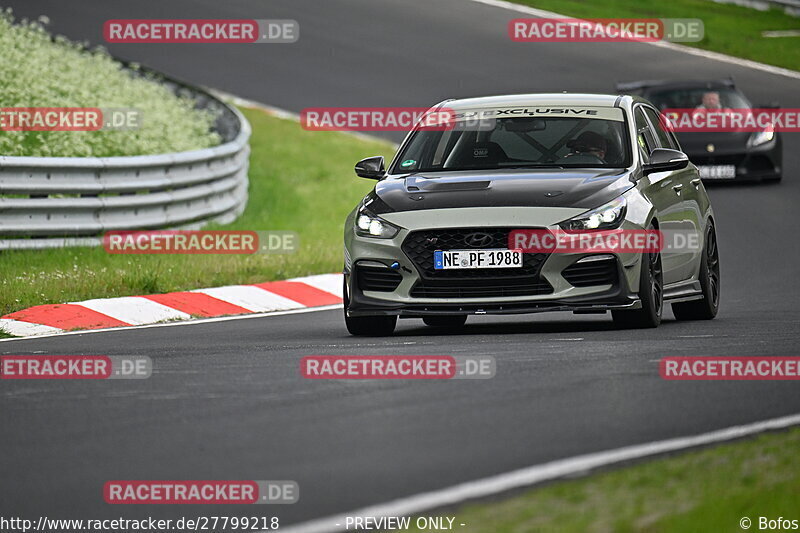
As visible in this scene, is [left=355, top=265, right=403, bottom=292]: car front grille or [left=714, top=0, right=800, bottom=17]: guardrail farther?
[left=714, top=0, right=800, bottom=17]: guardrail

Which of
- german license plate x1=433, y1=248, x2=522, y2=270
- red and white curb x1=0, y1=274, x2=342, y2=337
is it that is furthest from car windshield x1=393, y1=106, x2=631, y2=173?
red and white curb x1=0, y1=274, x2=342, y2=337

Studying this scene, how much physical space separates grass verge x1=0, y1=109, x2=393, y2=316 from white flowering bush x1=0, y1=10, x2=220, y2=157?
1320 millimetres

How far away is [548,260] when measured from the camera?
34.8 ft

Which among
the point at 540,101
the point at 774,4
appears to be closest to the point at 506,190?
the point at 540,101

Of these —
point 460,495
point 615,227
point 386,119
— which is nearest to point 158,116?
point 386,119

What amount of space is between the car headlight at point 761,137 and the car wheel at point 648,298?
39.4 feet

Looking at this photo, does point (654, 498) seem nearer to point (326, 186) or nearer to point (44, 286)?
point (44, 286)

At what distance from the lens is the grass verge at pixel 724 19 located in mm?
34188

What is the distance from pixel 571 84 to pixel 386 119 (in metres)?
4.16

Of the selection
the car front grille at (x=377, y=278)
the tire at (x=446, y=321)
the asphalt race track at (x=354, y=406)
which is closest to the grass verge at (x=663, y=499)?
the asphalt race track at (x=354, y=406)

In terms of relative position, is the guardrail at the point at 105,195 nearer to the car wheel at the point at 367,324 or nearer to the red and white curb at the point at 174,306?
the red and white curb at the point at 174,306

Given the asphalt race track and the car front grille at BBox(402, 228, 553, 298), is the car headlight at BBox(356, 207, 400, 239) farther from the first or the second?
the asphalt race track

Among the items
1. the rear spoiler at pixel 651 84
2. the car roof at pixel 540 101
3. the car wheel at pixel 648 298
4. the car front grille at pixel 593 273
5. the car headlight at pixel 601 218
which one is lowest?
the rear spoiler at pixel 651 84

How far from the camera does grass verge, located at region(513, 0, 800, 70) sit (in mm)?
34188
